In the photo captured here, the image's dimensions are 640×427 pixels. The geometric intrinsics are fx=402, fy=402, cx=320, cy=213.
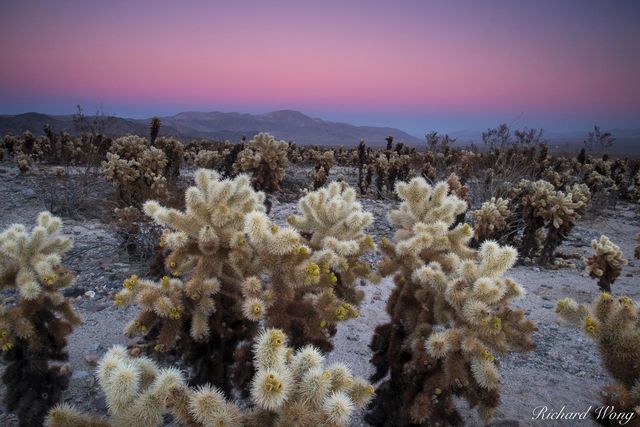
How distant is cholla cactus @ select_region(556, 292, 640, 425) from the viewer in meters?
2.24

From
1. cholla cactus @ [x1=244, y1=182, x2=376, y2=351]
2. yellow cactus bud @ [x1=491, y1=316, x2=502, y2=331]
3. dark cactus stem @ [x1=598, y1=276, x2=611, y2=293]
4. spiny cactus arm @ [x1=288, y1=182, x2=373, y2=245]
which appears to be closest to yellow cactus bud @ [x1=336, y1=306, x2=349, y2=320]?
cholla cactus @ [x1=244, y1=182, x2=376, y2=351]

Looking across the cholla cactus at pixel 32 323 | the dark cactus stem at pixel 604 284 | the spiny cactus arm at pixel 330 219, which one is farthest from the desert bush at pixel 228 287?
the dark cactus stem at pixel 604 284

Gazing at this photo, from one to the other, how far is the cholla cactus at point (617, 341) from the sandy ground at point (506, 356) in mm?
1094

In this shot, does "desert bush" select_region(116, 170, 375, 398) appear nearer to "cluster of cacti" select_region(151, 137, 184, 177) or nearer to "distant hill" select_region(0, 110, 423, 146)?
"cluster of cacti" select_region(151, 137, 184, 177)

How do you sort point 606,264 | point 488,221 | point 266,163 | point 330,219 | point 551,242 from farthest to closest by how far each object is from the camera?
point 266,163, point 551,242, point 488,221, point 606,264, point 330,219

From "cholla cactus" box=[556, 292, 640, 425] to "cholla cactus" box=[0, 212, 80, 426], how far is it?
3446mm

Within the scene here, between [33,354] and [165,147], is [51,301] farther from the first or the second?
[165,147]

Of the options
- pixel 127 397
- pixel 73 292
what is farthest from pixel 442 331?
pixel 73 292

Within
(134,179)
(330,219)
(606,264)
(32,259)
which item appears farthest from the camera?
(134,179)

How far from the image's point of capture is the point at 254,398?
5.42ft

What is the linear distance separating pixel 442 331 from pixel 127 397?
6.22ft

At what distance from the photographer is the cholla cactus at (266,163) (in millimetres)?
9516

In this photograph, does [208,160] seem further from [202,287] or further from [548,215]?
[202,287]

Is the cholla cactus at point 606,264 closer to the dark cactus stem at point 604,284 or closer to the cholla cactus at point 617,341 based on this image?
the dark cactus stem at point 604,284
